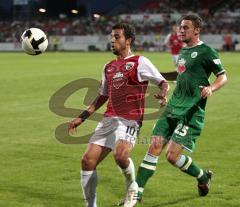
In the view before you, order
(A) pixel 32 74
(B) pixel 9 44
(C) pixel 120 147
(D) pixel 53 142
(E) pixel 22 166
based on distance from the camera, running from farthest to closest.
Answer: (B) pixel 9 44
(A) pixel 32 74
(D) pixel 53 142
(E) pixel 22 166
(C) pixel 120 147

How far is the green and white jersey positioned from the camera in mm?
7398

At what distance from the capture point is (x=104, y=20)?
78625 millimetres

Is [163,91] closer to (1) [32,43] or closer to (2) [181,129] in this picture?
(2) [181,129]

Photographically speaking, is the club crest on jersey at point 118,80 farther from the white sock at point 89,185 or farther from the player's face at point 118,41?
the white sock at point 89,185

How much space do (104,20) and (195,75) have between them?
72047 millimetres

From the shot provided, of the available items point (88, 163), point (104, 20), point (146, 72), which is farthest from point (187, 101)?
point (104, 20)

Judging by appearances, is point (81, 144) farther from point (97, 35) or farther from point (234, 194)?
point (97, 35)

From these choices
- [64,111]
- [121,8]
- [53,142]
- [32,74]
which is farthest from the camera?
[121,8]

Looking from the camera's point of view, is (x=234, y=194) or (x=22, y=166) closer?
(x=234, y=194)

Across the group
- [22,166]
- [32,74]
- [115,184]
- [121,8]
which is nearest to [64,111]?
[22,166]

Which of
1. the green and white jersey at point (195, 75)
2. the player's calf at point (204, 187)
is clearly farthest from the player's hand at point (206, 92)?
the player's calf at point (204, 187)

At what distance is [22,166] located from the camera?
9.65m

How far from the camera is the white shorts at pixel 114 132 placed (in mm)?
6816

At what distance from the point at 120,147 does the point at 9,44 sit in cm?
6617
